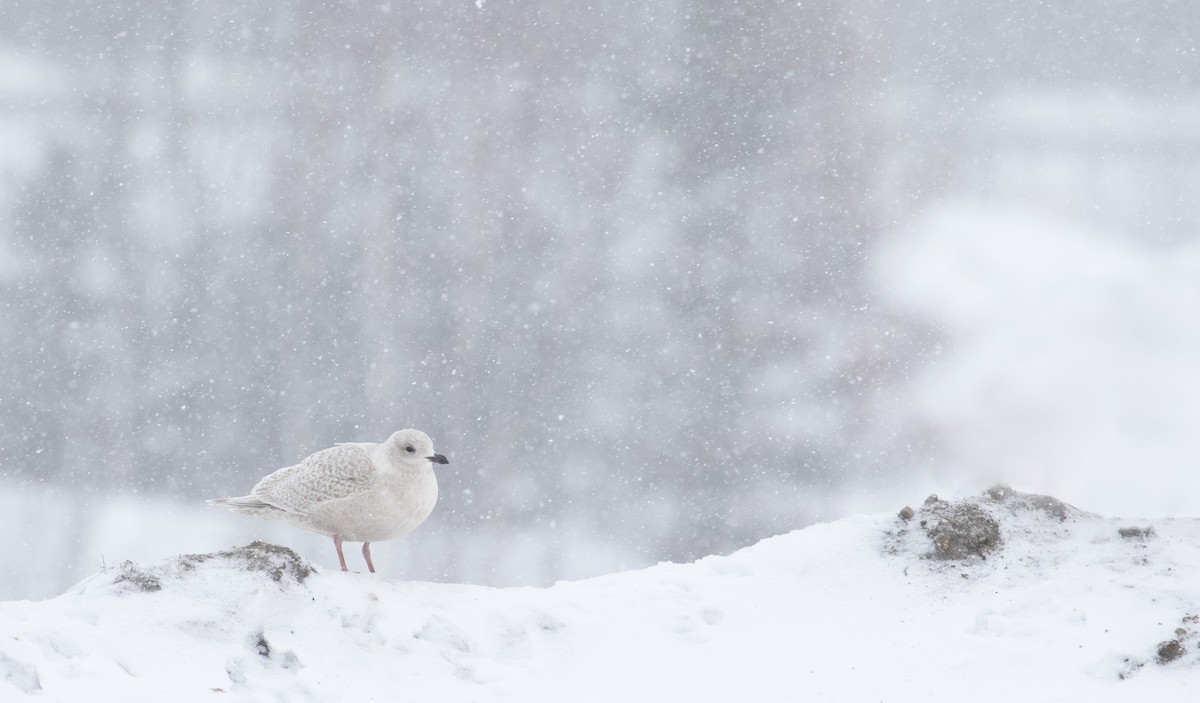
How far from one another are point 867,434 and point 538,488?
18257 mm

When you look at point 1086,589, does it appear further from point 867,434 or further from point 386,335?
point 386,335

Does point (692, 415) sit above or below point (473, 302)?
below

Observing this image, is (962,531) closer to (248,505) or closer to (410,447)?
(410,447)

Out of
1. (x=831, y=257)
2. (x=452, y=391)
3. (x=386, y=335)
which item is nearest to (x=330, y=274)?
(x=386, y=335)

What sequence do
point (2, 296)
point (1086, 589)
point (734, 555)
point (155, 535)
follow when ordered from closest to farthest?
point (1086, 589)
point (734, 555)
point (155, 535)
point (2, 296)

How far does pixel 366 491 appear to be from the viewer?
633 cm

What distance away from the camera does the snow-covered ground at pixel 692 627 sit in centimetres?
456

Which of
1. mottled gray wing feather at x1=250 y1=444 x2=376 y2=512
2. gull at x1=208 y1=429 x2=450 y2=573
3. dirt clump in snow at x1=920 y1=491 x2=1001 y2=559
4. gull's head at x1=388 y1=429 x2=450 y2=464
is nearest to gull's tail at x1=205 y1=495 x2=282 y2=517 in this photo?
mottled gray wing feather at x1=250 y1=444 x2=376 y2=512

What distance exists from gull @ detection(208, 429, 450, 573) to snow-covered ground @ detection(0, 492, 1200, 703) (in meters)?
0.56

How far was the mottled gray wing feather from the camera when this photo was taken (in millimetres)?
6426

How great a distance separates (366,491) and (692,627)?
2.18 m

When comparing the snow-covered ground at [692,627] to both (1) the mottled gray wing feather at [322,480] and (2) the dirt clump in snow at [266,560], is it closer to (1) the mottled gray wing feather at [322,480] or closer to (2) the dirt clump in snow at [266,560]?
(2) the dirt clump in snow at [266,560]

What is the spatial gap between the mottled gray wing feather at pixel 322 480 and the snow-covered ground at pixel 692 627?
2.55 ft

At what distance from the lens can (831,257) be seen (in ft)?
225
